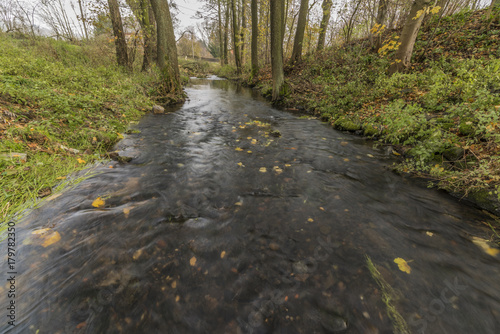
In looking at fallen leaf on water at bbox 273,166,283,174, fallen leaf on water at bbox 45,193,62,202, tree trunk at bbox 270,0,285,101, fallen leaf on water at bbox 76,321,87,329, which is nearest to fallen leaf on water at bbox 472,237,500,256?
fallen leaf on water at bbox 273,166,283,174

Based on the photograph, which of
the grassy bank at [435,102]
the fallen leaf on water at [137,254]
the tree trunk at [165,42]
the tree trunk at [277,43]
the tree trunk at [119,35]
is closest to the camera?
the fallen leaf on water at [137,254]

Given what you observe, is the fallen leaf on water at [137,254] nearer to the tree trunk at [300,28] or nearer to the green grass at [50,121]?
the green grass at [50,121]

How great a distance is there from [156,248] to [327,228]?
1.96 m

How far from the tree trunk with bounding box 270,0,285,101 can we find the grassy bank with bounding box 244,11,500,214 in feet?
2.27

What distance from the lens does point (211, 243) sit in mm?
2105

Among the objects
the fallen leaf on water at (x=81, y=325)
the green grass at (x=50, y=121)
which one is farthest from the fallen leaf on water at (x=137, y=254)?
the green grass at (x=50, y=121)

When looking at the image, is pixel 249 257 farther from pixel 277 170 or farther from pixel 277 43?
pixel 277 43

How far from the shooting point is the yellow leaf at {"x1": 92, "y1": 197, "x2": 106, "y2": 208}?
246 cm

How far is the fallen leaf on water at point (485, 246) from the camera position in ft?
6.80

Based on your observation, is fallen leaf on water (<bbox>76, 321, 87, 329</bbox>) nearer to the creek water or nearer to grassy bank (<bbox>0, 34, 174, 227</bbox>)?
the creek water

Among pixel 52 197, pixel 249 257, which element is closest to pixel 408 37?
pixel 249 257

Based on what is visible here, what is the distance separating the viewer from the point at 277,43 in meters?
8.26

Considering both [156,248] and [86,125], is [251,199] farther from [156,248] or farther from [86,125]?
[86,125]

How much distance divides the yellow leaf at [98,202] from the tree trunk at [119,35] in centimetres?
977
